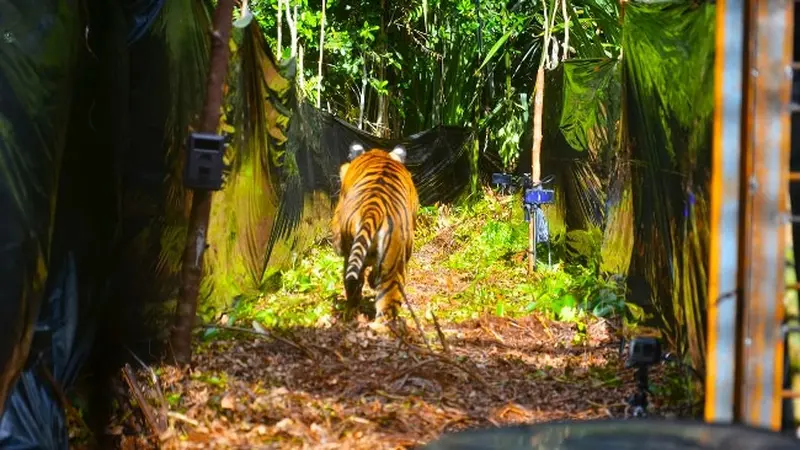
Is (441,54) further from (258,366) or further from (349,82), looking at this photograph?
(258,366)

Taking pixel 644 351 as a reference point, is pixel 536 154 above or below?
above

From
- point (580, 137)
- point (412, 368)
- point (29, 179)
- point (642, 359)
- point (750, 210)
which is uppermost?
point (580, 137)

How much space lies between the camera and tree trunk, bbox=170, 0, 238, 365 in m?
5.79

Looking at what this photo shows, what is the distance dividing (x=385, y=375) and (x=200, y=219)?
154 centimetres

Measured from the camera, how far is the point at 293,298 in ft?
29.0

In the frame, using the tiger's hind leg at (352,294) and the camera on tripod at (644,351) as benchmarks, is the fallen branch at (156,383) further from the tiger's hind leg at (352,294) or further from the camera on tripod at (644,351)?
the tiger's hind leg at (352,294)

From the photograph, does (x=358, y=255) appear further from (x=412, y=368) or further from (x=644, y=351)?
(x=644, y=351)

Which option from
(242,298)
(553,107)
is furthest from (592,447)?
(553,107)

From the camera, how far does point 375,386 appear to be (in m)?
6.10

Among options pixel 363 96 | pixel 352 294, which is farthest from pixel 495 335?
pixel 363 96

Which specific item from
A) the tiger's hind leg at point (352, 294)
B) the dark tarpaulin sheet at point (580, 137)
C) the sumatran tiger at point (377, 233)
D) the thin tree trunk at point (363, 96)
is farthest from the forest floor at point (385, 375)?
the thin tree trunk at point (363, 96)

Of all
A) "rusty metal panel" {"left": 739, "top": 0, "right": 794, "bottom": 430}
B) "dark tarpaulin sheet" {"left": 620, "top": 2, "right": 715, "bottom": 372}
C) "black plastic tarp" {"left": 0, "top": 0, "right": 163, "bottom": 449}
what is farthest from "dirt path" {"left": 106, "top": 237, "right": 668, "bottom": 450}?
"rusty metal panel" {"left": 739, "top": 0, "right": 794, "bottom": 430}

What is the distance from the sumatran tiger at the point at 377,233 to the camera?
325 inches

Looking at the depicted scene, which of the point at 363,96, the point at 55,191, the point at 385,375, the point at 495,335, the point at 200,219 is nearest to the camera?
the point at 55,191
